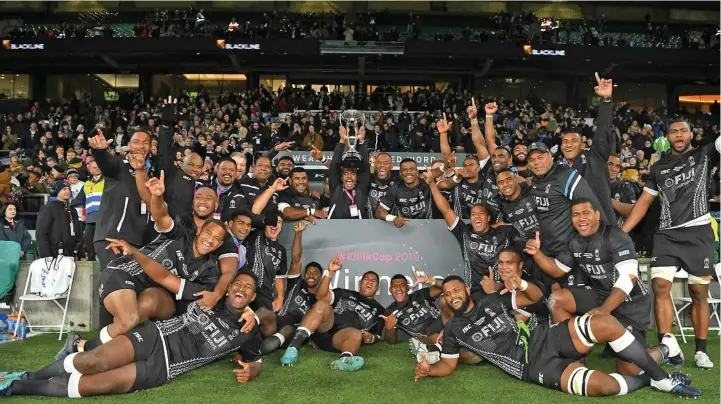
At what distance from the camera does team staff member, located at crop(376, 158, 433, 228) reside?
8.87 m

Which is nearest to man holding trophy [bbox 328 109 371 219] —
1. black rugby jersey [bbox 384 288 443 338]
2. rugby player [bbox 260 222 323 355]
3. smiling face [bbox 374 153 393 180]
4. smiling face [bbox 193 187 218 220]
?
smiling face [bbox 374 153 393 180]

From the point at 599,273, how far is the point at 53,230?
26.1ft

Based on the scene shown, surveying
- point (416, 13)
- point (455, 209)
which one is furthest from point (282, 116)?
point (455, 209)

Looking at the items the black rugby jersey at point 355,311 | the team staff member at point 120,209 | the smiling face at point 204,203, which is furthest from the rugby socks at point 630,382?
the team staff member at point 120,209

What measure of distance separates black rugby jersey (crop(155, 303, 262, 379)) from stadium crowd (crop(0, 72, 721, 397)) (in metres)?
0.01

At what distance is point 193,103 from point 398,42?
984 centimetres

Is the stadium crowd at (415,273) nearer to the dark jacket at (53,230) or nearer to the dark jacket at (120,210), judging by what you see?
the dark jacket at (120,210)

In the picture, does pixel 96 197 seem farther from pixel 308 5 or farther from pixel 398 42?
pixel 308 5

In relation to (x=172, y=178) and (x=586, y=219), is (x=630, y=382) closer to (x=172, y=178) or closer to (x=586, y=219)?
(x=586, y=219)

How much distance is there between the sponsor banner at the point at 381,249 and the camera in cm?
849

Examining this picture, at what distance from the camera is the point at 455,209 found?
8828 millimetres

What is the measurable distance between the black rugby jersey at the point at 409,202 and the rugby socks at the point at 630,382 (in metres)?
3.76

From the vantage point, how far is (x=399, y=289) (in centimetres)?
771

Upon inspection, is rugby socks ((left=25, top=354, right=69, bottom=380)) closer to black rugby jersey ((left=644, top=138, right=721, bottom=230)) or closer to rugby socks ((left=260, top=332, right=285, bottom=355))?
rugby socks ((left=260, top=332, right=285, bottom=355))
